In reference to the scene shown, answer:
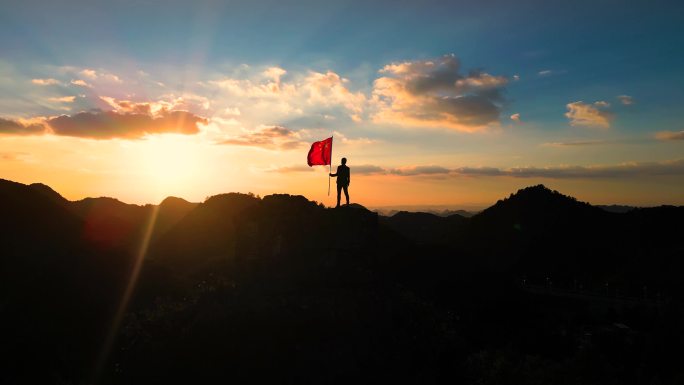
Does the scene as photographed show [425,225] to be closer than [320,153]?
No

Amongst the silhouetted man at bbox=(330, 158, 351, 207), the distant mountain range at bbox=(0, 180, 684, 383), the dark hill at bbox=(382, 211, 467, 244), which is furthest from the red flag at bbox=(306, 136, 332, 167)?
the dark hill at bbox=(382, 211, 467, 244)

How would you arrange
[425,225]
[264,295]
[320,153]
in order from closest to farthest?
[264,295]
[320,153]
[425,225]

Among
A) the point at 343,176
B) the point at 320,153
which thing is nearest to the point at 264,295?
the point at 343,176

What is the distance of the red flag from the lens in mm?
23578

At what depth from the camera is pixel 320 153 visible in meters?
24.0

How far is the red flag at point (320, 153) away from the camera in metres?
23.6

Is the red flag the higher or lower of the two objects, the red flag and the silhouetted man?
the higher

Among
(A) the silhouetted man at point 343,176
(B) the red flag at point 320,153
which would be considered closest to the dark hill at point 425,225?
(A) the silhouetted man at point 343,176

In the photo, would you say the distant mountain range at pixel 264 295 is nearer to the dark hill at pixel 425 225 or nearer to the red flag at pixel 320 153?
the red flag at pixel 320 153

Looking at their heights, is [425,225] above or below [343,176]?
below

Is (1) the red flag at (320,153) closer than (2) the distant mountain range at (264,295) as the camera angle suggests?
No

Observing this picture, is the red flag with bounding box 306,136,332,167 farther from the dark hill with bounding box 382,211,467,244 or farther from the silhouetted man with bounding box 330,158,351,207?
the dark hill with bounding box 382,211,467,244

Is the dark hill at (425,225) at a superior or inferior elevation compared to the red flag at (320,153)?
inferior

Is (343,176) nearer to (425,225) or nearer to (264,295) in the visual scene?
(264,295)
